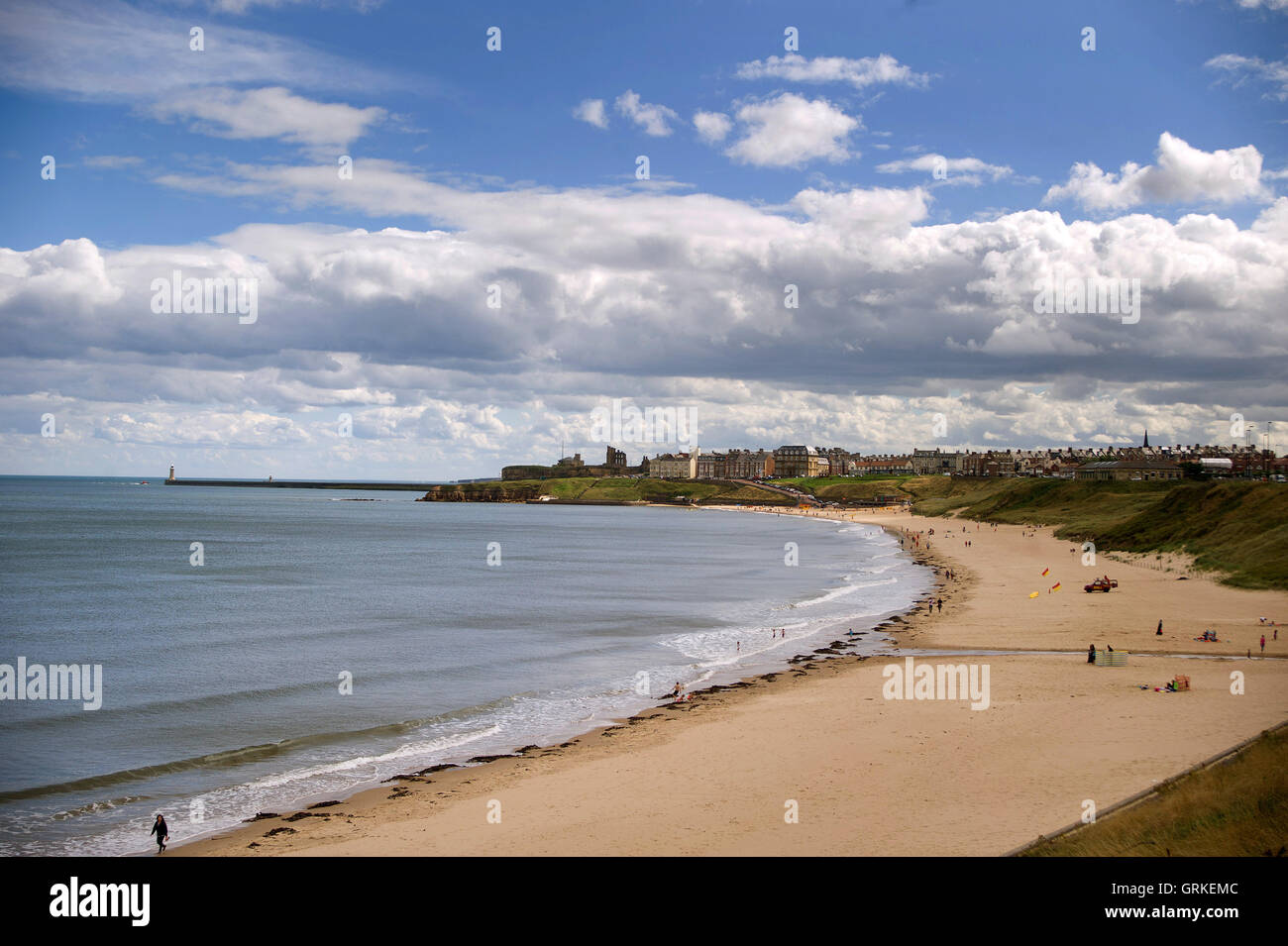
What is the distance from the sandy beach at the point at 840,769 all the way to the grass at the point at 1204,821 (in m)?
Result: 1.75

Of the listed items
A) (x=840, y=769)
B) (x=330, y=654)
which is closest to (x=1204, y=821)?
(x=840, y=769)

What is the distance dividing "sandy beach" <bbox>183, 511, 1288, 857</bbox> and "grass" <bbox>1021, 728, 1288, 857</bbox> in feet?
5.73

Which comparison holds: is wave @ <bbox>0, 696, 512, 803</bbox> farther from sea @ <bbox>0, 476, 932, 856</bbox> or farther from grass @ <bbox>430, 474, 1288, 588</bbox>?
grass @ <bbox>430, 474, 1288, 588</bbox>

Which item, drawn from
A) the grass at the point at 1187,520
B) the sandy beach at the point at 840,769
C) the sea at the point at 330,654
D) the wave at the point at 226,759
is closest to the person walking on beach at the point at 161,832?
the sandy beach at the point at 840,769

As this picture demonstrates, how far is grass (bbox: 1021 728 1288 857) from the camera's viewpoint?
13445 millimetres

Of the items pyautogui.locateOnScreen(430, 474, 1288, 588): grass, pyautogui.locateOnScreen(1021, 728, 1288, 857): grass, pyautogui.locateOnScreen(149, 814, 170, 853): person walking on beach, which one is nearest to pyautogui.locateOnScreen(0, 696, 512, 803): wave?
pyautogui.locateOnScreen(149, 814, 170, 853): person walking on beach

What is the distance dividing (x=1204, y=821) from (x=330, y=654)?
37063mm

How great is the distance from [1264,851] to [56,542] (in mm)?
118326

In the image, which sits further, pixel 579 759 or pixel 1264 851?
pixel 579 759

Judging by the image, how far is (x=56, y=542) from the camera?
10181 centimetres

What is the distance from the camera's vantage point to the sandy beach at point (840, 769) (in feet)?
59.9

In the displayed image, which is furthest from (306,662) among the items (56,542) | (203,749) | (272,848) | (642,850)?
(56,542)

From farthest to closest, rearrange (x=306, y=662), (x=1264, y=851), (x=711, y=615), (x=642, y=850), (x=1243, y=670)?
(x=711, y=615), (x=306, y=662), (x=1243, y=670), (x=642, y=850), (x=1264, y=851)

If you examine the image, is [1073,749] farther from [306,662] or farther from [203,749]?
[306,662]
